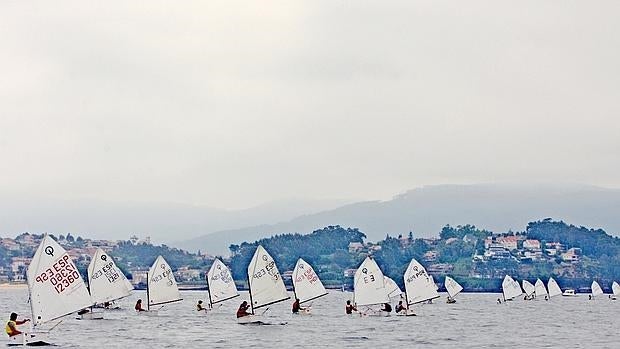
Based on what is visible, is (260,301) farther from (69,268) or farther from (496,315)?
(496,315)

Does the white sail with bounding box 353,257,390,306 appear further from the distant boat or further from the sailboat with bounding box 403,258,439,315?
the distant boat

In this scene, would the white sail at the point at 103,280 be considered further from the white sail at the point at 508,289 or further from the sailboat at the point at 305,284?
the white sail at the point at 508,289

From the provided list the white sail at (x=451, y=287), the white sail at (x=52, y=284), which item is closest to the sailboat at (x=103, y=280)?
the white sail at (x=52, y=284)

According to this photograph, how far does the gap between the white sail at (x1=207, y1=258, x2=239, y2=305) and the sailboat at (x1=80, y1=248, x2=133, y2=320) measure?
11140mm

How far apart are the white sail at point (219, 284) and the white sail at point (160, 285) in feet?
11.8

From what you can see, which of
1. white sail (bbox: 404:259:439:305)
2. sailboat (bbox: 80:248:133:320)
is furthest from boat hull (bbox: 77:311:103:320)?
white sail (bbox: 404:259:439:305)

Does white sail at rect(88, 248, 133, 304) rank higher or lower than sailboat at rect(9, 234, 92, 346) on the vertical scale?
higher

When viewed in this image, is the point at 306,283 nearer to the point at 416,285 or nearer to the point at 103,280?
the point at 416,285

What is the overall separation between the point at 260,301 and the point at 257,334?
25.9 feet

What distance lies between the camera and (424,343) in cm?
8181

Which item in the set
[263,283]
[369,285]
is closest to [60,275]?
[263,283]

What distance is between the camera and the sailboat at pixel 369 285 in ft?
359

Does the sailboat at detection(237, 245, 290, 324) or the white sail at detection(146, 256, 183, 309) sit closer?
the sailboat at detection(237, 245, 290, 324)

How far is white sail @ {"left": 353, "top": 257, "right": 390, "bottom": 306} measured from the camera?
10938cm
